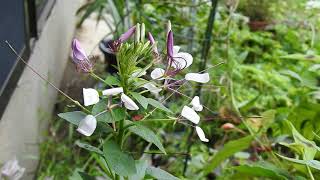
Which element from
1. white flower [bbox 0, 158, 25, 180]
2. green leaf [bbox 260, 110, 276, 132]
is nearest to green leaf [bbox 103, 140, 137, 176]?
white flower [bbox 0, 158, 25, 180]

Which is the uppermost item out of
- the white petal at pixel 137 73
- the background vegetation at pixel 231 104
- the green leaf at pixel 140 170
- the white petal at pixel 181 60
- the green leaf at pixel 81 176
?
the white petal at pixel 181 60

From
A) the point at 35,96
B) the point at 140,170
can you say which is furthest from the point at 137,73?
the point at 35,96

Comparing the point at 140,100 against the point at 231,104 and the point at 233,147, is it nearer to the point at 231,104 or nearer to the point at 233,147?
the point at 233,147

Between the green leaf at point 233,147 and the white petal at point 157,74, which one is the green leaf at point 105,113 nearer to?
the white petal at point 157,74

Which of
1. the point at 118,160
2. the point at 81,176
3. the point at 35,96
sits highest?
the point at 118,160

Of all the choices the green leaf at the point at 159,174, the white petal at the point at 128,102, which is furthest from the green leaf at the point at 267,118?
the white petal at the point at 128,102

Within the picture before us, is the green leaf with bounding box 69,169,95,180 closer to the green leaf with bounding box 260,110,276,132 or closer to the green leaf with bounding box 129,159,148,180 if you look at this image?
the green leaf with bounding box 129,159,148,180

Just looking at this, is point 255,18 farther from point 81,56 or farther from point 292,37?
point 81,56
